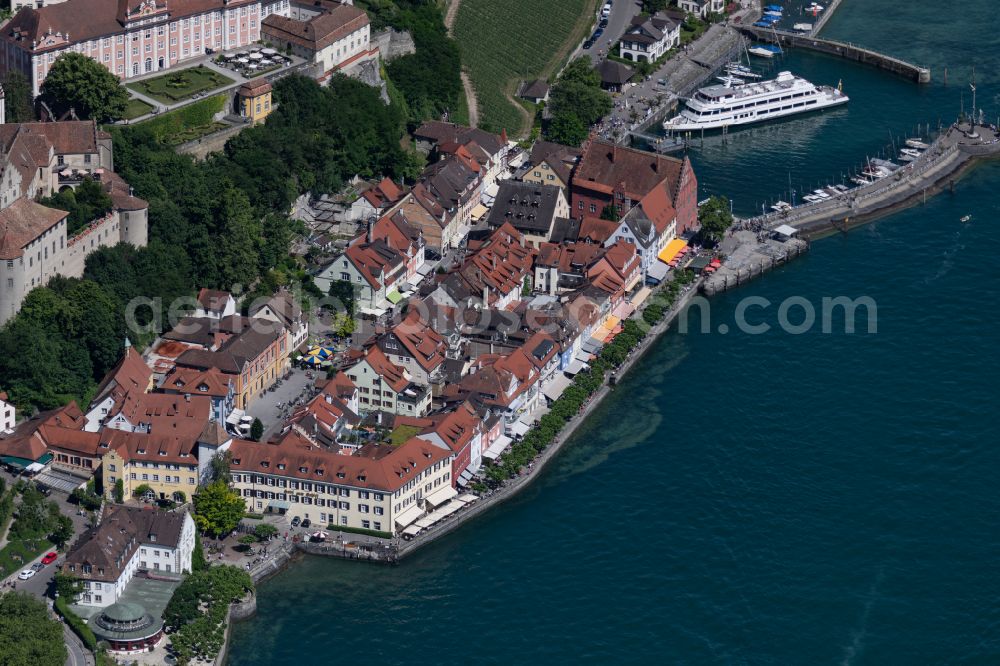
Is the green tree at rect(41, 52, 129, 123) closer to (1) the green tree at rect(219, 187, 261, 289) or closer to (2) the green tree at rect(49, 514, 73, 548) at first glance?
(1) the green tree at rect(219, 187, 261, 289)

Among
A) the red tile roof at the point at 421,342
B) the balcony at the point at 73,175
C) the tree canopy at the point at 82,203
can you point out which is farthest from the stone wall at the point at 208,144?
the red tile roof at the point at 421,342

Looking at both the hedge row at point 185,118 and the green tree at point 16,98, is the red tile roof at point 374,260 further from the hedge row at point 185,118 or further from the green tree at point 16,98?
the green tree at point 16,98

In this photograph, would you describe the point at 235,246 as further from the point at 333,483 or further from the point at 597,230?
the point at 597,230

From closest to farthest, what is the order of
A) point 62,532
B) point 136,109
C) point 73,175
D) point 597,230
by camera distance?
point 62,532, point 73,175, point 136,109, point 597,230

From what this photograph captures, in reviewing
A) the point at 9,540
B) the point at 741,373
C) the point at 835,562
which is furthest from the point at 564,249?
the point at 9,540

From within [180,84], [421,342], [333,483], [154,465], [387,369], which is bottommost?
[154,465]

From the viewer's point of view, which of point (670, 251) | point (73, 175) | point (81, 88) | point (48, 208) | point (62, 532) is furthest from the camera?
point (670, 251)

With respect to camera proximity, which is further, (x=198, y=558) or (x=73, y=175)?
(x=73, y=175)

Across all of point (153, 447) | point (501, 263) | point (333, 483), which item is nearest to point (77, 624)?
point (153, 447)
